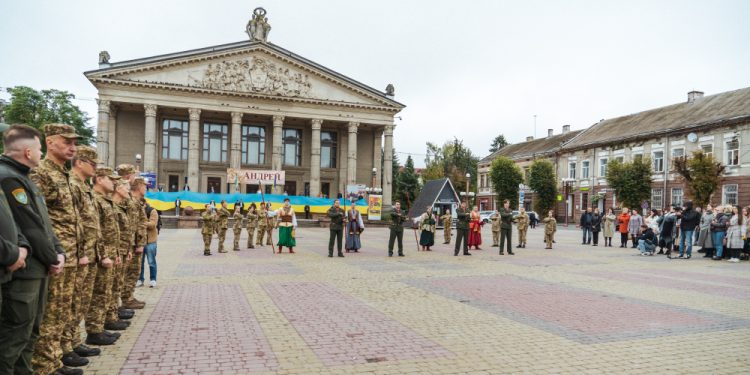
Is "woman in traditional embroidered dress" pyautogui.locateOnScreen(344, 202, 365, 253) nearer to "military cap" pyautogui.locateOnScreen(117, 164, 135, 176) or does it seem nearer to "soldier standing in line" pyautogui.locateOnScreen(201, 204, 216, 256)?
"soldier standing in line" pyautogui.locateOnScreen(201, 204, 216, 256)

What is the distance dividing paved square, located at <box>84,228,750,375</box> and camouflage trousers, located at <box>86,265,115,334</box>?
0.39 m

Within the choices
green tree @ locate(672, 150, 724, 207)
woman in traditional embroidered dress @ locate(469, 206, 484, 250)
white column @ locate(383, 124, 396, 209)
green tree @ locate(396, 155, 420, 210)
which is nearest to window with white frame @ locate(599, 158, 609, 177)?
green tree @ locate(672, 150, 724, 207)

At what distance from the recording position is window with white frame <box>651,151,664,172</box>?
159 feet

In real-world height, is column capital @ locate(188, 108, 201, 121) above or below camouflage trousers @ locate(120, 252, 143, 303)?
above

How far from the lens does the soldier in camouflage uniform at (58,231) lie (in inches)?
177

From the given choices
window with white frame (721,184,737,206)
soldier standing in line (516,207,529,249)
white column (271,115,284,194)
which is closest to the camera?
soldier standing in line (516,207,529,249)

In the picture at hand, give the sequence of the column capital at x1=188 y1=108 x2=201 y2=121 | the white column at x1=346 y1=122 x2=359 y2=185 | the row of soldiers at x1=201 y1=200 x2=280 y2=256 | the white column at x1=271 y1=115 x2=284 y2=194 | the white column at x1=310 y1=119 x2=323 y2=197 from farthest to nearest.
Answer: the white column at x1=346 y1=122 x2=359 y2=185, the white column at x1=310 y1=119 x2=323 y2=197, the white column at x1=271 y1=115 x2=284 y2=194, the column capital at x1=188 y1=108 x2=201 y2=121, the row of soldiers at x1=201 y1=200 x2=280 y2=256

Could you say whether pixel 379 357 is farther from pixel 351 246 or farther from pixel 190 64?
pixel 190 64

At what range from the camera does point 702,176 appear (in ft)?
130

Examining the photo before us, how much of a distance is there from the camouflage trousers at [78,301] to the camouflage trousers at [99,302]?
18 centimetres

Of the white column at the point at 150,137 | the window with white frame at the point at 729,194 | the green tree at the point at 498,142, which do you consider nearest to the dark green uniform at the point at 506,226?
the window with white frame at the point at 729,194

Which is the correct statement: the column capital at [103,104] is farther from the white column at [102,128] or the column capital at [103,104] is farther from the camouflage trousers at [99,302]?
the camouflage trousers at [99,302]

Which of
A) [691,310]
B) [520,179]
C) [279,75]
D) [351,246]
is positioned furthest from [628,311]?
[520,179]

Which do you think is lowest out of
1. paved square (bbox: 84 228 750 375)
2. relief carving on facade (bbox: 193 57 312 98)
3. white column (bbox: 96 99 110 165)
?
paved square (bbox: 84 228 750 375)
